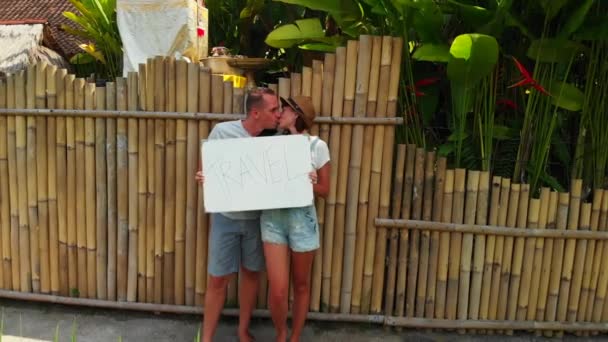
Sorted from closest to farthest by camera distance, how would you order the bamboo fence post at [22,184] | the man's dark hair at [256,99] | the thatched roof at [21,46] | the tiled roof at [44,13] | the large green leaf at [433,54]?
the man's dark hair at [256,99], the large green leaf at [433,54], the bamboo fence post at [22,184], the thatched roof at [21,46], the tiled roof at [44,13]

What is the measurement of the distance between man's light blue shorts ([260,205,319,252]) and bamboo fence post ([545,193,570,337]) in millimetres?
1750

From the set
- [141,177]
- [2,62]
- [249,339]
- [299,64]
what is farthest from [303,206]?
[2,62]

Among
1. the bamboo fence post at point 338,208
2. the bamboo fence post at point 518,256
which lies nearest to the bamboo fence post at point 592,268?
the bamboo fence post at point 518,256

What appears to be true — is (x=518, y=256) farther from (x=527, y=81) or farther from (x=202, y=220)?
(x=202, y=220)

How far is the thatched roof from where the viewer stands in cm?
555

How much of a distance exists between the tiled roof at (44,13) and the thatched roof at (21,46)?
4.02 feet

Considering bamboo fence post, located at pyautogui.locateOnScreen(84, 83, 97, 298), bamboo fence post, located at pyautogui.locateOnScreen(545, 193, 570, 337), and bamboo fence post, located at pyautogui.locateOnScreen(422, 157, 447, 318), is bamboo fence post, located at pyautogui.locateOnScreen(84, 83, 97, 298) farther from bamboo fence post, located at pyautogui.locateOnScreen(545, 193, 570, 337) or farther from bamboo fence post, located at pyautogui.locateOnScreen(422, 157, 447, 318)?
bamboo fence post, located at pyautogui.locateOnScreen(545, 193, 570, 337)

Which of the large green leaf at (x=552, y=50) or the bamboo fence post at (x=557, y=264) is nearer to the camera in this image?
the large green leaf at (x=552, y=50)

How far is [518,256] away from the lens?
12.2 ft

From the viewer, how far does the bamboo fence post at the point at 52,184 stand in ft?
12.5

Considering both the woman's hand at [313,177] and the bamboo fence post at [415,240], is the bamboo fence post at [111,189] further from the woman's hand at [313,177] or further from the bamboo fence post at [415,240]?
the bamboo fence post at [415,240]

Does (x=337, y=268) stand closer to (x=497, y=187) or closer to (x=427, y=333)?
(x=427, y=333)

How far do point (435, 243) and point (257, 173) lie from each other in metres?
1.39

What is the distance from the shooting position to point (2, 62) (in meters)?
5.53
